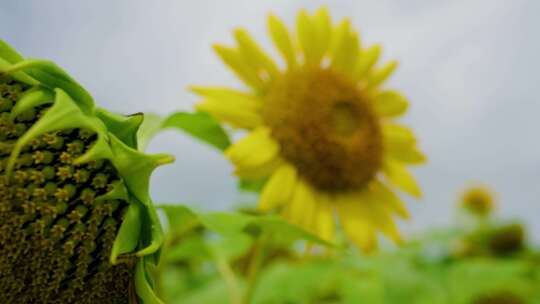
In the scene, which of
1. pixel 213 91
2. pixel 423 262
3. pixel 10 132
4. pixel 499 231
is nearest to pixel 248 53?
pixel 213 91

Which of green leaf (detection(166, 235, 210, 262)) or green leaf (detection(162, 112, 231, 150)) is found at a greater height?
green leaf (detection(162, 112, 231, 150))

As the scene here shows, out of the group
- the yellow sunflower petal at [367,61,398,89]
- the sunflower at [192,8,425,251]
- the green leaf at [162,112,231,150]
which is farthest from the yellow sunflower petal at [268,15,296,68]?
the green leaf at [162,112,231,150]

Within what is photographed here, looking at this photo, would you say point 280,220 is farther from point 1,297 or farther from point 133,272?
point 1,297

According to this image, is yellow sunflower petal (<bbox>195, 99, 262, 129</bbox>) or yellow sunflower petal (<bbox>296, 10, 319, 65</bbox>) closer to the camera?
yellow sunflower petal (<bbox>195, 99, 262, 129</bbox>)

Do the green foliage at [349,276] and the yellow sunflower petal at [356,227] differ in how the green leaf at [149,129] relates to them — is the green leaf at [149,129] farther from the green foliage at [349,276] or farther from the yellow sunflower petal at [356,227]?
the yellow sunflower petal at [356,227]

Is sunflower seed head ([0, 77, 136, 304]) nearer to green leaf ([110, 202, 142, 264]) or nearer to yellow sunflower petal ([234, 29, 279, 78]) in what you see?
green leaf ([110, 202, 142, 264])

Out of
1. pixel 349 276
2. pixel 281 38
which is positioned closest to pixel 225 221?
pixel 281 38

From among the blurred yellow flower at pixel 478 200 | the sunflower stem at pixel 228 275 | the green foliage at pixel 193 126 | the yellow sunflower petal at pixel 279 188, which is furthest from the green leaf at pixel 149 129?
the blurred yellow flower at pixel 478 200
